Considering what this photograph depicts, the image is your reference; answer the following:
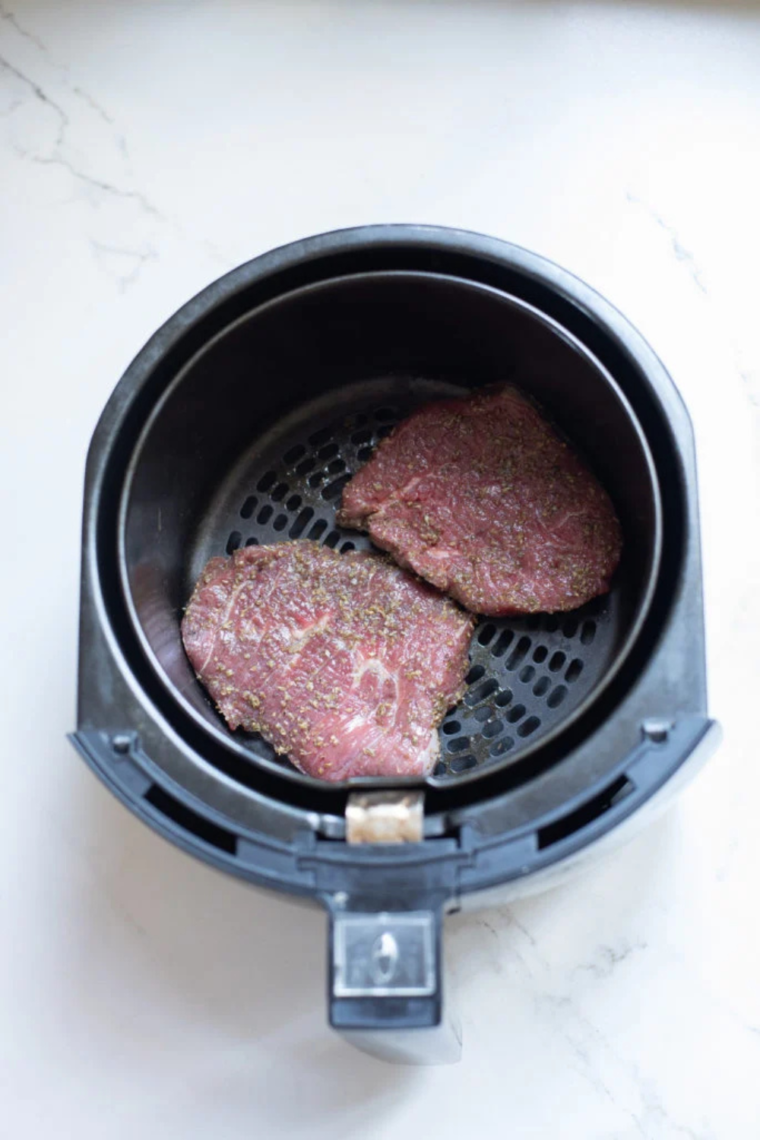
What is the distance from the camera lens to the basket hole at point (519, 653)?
3.66 feet

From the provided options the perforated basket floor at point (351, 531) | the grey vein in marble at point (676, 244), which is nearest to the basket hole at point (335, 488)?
the perforated basket floor at point (351, 531)

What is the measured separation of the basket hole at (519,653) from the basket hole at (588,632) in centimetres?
6

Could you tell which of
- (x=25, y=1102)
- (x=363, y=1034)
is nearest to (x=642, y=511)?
(x=363, y=1034)

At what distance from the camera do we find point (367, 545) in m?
1.17

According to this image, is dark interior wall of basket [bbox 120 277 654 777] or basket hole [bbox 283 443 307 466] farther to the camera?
basket hole [bbox 283 443 307 466]

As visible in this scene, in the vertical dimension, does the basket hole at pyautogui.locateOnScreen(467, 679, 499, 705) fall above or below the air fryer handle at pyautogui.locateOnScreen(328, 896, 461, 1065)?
above

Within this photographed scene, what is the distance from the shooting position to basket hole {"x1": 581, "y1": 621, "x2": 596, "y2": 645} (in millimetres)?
1092

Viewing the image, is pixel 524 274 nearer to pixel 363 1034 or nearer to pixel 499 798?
pixel 499 798

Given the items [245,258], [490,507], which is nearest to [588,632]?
[490,507]

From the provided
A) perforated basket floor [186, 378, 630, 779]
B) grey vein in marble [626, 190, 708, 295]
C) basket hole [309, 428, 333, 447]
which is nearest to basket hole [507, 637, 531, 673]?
perforated basket floor [186, 378, 630, 779]

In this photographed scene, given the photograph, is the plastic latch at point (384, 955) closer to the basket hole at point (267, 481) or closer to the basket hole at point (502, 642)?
the basket hole at point (502, 642)

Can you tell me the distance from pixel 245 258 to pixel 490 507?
0.39 m

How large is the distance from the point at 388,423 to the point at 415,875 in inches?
21.2

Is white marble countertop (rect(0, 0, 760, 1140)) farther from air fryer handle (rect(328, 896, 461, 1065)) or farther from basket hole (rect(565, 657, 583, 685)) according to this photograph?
air fryer handle (rect(328, 896, 461, 1065))
